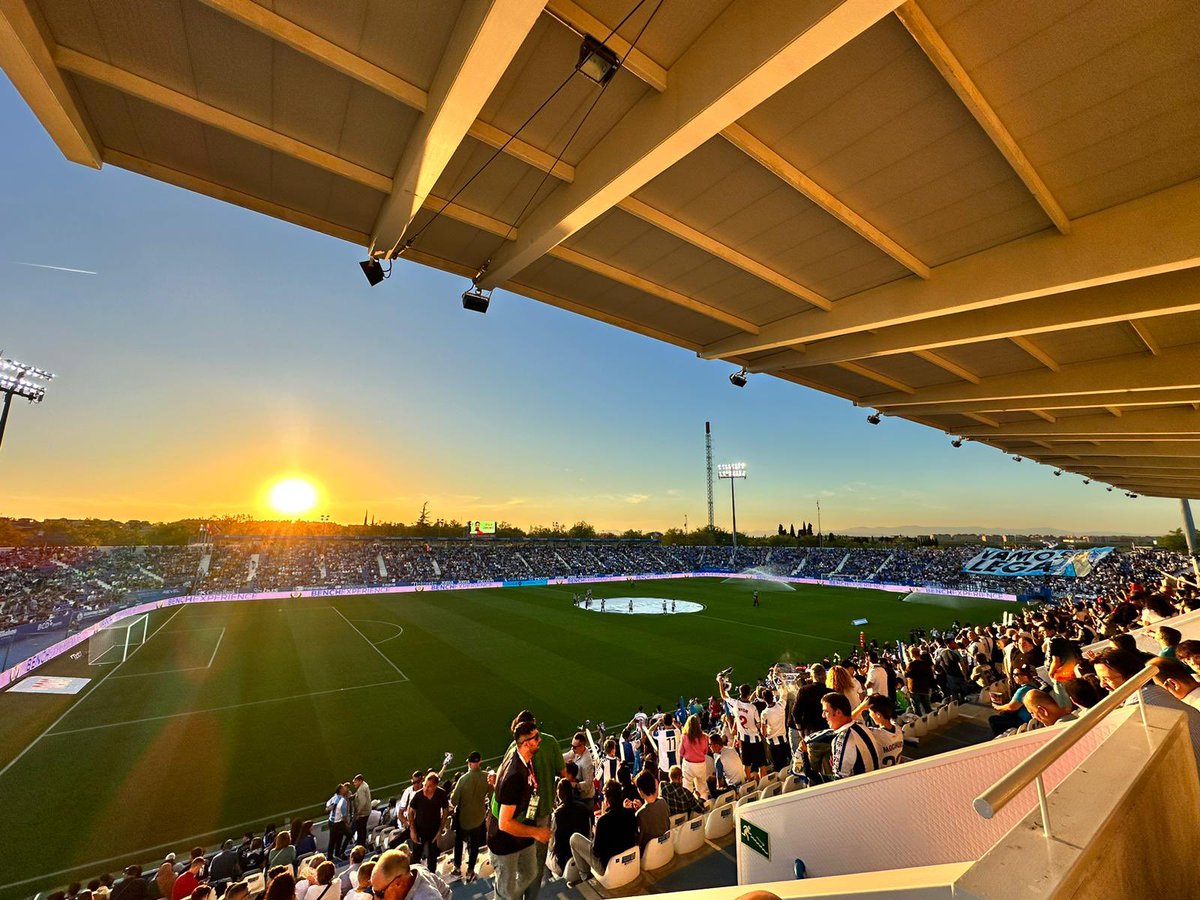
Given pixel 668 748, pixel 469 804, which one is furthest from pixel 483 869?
pixel 668 748

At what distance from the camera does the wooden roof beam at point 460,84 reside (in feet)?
8.34

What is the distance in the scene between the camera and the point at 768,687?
12625mm

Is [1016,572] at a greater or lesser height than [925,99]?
lesser

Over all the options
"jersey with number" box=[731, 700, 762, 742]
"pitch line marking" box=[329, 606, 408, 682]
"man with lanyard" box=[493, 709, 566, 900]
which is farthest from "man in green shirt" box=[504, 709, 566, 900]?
"pitch line marking" box=[329, 606, 408, 682]

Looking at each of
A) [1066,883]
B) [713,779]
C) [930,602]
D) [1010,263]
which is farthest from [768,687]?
[930,602]

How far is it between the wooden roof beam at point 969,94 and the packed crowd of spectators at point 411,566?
36183 mm

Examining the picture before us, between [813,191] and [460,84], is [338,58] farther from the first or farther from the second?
[813,191]

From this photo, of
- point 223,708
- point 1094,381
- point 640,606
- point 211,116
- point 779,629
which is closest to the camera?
point 211,116

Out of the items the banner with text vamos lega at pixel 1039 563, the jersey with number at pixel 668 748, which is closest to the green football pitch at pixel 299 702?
the jersey with number at pixel 668 748

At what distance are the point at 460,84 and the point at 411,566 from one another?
185 ft

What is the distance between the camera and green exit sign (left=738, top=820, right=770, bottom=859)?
3.91 meters

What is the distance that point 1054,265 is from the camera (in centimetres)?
443

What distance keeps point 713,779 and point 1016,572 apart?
46.9 m

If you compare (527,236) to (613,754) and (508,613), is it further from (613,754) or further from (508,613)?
(508,613)
